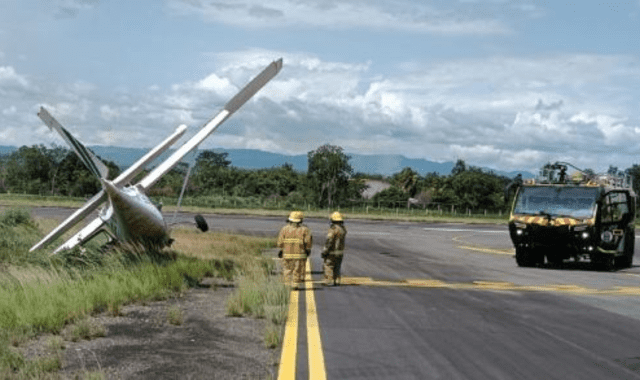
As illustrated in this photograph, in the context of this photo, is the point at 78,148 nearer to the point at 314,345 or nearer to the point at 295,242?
the point at 295,242

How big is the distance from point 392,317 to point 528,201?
11.8m

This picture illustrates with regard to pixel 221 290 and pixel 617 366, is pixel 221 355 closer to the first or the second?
pixel 617 366

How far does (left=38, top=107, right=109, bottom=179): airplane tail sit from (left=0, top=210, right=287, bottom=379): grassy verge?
5.93 feet

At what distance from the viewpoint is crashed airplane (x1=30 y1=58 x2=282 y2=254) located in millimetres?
13758

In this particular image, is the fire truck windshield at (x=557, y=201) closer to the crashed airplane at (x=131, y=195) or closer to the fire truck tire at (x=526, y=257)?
the fire truck tire at (x=526, y=257)

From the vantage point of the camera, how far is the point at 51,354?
676cm

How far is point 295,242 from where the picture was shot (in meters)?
13.1

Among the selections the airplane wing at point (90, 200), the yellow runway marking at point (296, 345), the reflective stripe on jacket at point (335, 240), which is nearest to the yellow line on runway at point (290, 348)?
the yellow runway marking at point (296, 345)

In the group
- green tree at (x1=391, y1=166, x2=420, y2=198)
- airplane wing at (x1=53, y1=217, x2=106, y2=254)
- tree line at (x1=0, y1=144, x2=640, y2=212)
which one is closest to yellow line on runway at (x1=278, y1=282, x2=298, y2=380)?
airplane wing at (x1=53, y1=217, x2=106, y2=254)

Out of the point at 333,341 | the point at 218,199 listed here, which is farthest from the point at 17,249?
the point at 218,199

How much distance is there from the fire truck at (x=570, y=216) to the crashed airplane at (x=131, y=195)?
8.31 meters

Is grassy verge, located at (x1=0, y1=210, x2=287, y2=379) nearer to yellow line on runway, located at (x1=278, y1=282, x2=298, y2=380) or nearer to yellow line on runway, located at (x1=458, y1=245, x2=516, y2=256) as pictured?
yellow line on runway, located at (x1=278, y1=282, x2=298, y2=380)

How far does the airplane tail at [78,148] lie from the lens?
13531mm

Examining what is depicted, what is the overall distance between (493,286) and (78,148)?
8.90m
